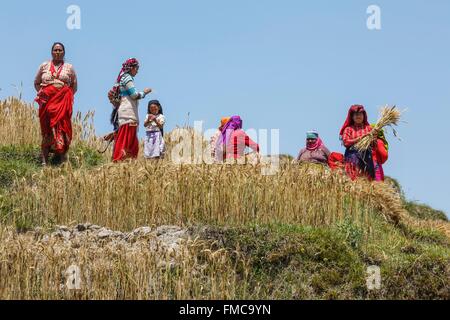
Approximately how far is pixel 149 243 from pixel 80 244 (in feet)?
2.72

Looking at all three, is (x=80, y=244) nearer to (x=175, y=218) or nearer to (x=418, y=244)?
(x=175, y=218)

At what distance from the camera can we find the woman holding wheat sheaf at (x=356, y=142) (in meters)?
19.8

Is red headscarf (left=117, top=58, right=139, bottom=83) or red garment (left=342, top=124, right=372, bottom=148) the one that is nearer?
red garment (left=342, top=124, right=372, bottom=148)

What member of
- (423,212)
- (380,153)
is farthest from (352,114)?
(423,212)

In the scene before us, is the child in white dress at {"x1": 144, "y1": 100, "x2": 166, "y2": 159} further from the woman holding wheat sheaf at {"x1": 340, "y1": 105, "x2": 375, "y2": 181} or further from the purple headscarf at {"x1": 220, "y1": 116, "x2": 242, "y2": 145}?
the woman holding wheat sheaf at {"x1": 340, "y1": 105, "x2": 375, "y2": 181}

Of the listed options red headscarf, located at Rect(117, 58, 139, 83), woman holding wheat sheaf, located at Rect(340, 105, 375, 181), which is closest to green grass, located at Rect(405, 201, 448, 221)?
woman holding wheat sheaf, located at Rect(340, 105, 375, 181)

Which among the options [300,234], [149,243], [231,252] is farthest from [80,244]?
[300,234]

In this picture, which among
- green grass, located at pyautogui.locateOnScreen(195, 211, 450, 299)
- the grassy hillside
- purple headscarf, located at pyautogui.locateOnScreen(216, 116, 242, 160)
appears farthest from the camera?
purple headscarf, located at pyautogui.locateOnScreen(216, 116, 242, 160)

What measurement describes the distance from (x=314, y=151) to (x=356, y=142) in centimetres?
275

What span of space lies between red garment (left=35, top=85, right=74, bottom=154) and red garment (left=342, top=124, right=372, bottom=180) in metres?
4.79

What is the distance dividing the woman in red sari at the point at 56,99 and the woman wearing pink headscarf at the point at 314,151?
4456 mm

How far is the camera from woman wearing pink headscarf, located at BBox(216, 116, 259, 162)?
2069cm

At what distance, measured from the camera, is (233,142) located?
68.1 ft
